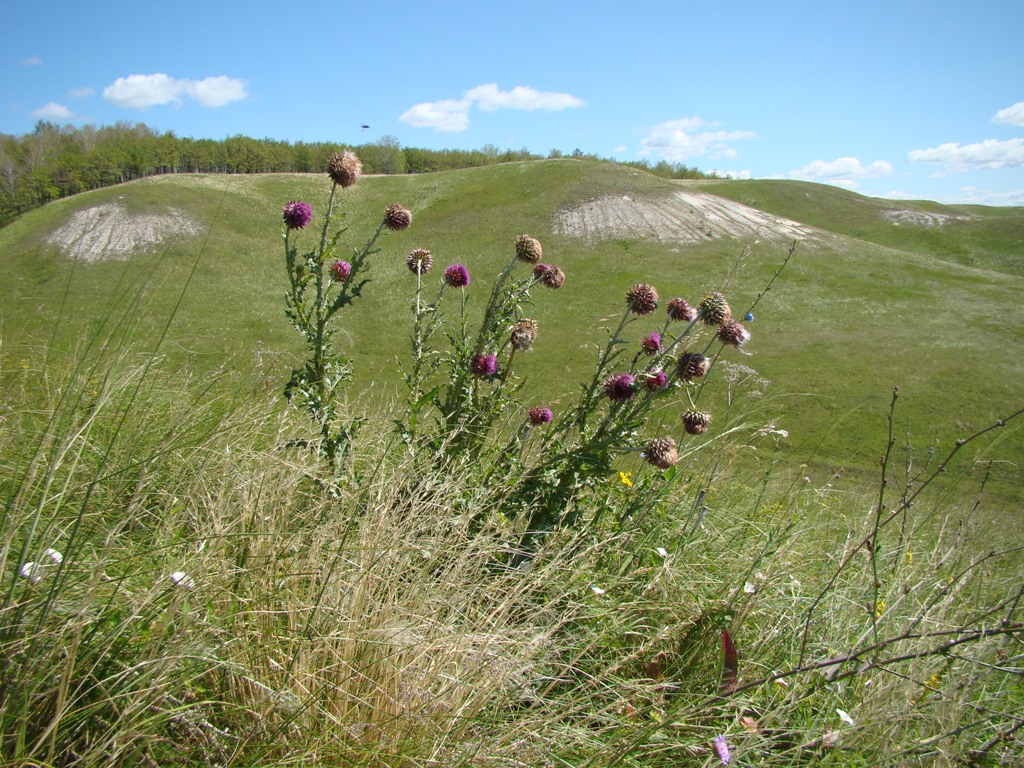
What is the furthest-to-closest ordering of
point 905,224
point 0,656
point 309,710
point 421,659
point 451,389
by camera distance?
point 905,224 < point 451,389 < point 421,659 < point 309,710 < point 0,656

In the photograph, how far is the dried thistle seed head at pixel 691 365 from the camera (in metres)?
3.27

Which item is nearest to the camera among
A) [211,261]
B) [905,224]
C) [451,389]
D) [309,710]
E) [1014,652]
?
[309,710]

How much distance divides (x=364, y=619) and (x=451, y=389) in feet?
6.04

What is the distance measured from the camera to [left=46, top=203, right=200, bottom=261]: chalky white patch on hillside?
24656mm

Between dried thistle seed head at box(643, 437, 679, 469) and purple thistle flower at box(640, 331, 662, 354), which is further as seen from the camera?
purple thistle flower at box(640, 331, 662, 354)

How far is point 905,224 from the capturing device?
156 feet

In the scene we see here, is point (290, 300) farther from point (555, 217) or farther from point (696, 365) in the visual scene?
point (555, 217)

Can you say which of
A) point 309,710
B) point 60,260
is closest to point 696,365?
point 309,710

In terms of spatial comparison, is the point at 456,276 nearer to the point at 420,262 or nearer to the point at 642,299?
the point at 420,262

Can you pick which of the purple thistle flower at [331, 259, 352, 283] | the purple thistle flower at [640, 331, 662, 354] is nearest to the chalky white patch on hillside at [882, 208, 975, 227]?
the purple thistle flower at [640, 331, 662, 354]

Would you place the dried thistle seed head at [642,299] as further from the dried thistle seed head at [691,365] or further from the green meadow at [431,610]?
the dried thistle seed head at [691,365]

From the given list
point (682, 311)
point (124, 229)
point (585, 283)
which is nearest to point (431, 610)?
point (682, 311)

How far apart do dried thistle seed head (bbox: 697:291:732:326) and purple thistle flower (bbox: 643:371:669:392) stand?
47cm

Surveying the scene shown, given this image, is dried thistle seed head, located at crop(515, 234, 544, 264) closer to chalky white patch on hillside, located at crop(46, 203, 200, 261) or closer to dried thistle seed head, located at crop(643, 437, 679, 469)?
dried thistle seed head, located at crop(643, 437, 679, 469)
